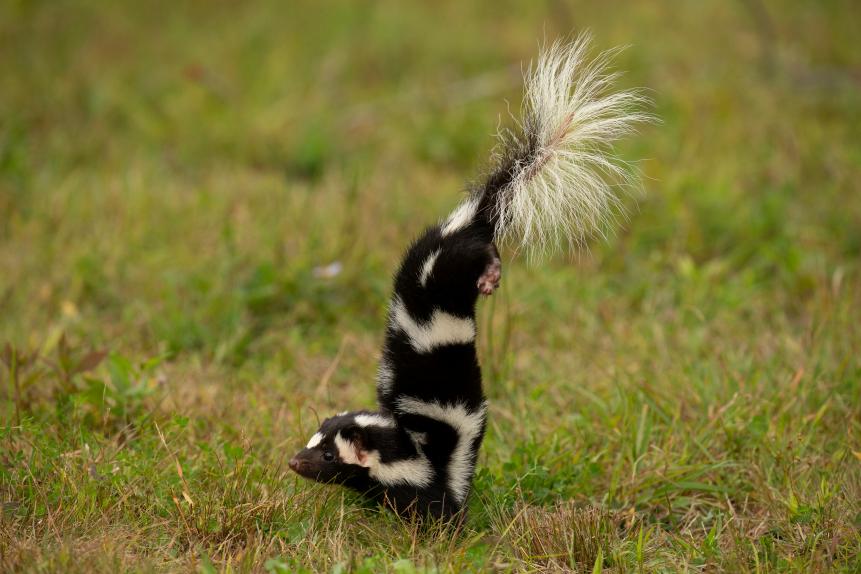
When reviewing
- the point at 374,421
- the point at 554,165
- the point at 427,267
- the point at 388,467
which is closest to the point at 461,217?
the point at 427,267

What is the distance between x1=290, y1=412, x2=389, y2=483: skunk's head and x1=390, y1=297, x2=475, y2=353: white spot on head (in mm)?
368

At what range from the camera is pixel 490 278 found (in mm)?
2873

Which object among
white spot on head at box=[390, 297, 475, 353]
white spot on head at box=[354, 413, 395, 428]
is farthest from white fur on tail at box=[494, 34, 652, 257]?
white spot on head at box=[354, 413, 395, 428]

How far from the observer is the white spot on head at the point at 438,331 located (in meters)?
2.96

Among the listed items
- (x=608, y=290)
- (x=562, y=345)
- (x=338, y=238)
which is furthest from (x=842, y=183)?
(x=338, y=238)

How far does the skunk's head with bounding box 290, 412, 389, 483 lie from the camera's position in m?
3.15

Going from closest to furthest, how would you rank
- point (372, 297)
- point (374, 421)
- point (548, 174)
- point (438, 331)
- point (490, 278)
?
point (490, 278)
point (438, 331)
point (548, 174)
point (374, 421)
point (372, 297)

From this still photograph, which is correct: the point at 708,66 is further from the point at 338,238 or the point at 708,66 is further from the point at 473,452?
the point at 473,452

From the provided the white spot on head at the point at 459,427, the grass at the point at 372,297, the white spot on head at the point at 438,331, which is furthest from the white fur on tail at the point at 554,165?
the grass at the point at 372,297

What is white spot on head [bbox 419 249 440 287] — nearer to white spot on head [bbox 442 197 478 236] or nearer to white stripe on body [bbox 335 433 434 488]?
white spot on head [bbox 442 197 478 236]

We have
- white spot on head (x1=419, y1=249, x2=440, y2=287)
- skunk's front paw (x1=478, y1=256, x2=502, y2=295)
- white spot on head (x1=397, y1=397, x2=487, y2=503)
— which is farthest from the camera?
white spot on head (x1=397, y1=397, x2=487, y2=503)

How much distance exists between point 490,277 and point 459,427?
547mm

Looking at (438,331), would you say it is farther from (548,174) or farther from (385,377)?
(548,174)

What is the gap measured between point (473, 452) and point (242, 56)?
6.11 meters
